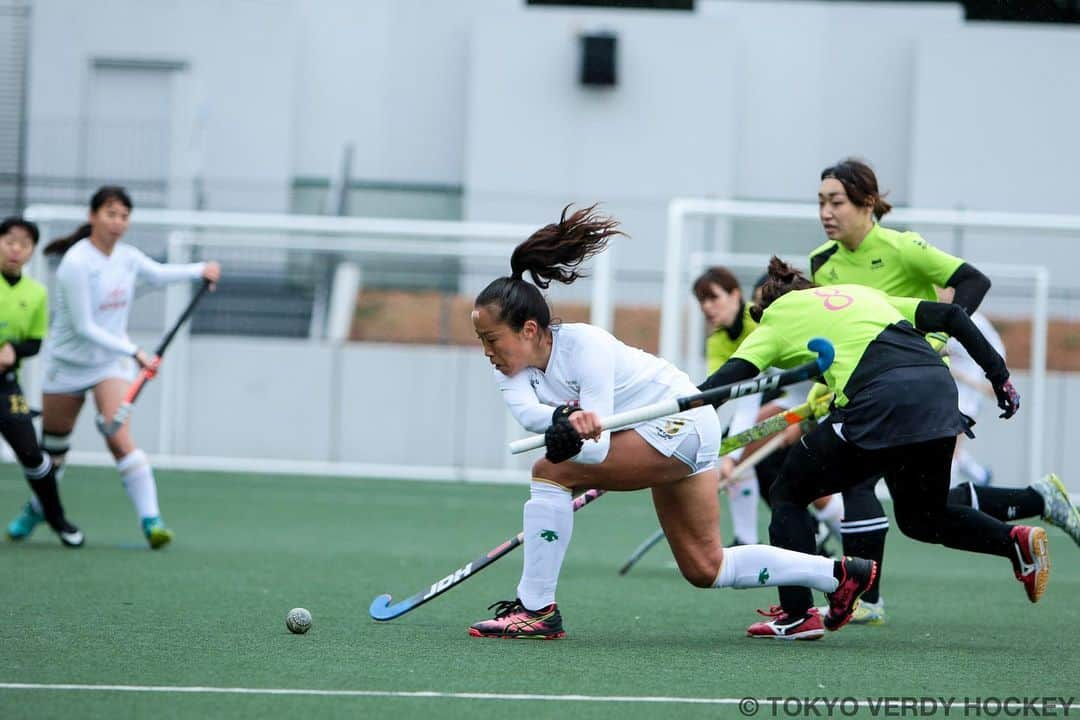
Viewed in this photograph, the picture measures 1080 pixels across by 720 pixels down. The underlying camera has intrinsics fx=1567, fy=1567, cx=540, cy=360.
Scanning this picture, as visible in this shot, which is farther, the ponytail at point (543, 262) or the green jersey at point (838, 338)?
the green jersey at point (838, 338)

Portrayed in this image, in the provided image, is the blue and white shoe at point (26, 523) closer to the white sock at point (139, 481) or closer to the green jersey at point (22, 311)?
the white sock at point (139, 481)

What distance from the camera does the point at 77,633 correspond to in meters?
4.56

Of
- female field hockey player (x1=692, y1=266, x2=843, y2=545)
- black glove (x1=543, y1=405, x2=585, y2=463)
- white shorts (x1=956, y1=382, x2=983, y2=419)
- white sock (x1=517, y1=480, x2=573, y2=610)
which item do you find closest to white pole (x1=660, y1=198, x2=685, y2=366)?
white shorts (x1=956, y1=382, x2=983, y2=419)

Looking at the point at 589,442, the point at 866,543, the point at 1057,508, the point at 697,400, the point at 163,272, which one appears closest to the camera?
the point at 697,400

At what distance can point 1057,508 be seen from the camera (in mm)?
5305

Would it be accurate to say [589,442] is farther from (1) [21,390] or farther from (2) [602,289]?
(2) [602,289]

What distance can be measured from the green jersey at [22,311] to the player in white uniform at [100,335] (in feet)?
0.34

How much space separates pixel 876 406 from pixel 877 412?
0.06ft

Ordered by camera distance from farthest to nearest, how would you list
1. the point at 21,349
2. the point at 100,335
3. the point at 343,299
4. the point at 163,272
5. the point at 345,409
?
the point at 343,299 → the point at 345,409 → the point at 163,272 → the point at 21,349 → the point at 100,335

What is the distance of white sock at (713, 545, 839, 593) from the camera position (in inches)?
182

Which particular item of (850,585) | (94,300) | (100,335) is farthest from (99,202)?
(850,585)

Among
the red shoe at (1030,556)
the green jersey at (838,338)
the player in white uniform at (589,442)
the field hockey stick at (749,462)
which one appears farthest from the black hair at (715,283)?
the red shoe at (1030,556)

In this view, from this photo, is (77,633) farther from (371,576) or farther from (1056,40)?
(1056,40)

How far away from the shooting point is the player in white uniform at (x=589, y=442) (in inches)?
173
